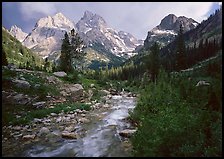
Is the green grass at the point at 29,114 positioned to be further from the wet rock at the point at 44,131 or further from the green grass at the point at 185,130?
the green grass at the point at 185,130

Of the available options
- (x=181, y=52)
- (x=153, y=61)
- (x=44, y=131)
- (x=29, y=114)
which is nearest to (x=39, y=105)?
(x=29, y=114)

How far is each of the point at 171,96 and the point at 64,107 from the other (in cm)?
1098

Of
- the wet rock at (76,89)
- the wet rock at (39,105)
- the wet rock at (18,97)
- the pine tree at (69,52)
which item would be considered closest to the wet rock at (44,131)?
the wet rock at (39,105)

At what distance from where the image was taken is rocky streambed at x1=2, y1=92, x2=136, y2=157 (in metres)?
11.1

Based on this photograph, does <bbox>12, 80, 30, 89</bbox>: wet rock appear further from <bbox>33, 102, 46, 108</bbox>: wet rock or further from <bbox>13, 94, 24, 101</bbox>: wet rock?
<bbox>33, 102, 46, 108</bbox>: wet rock

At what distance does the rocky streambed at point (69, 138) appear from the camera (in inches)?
437

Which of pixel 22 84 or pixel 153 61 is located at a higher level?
pixel 153 61

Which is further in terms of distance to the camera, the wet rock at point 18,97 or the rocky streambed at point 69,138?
the wet rock at point 18,97

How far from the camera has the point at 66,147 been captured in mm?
11820

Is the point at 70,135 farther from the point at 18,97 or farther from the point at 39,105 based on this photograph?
the point at 18,97

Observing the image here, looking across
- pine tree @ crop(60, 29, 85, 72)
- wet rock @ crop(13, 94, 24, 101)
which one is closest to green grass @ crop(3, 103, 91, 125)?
wet rock @ crop(13, 94, 24, 101)

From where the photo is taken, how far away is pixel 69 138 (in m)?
13.3

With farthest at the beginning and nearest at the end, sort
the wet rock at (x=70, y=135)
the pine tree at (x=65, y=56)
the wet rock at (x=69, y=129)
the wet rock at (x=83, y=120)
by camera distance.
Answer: the pine tree at (x=65, y=56)
the wet rock at (x=83, y=120)
the wet rock at (x=69, y=129)
the wet rock at (x=70, y=135)

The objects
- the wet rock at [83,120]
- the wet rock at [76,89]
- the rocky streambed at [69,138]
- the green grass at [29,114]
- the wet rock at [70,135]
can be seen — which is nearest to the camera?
the rocky streambed at [69,138]
